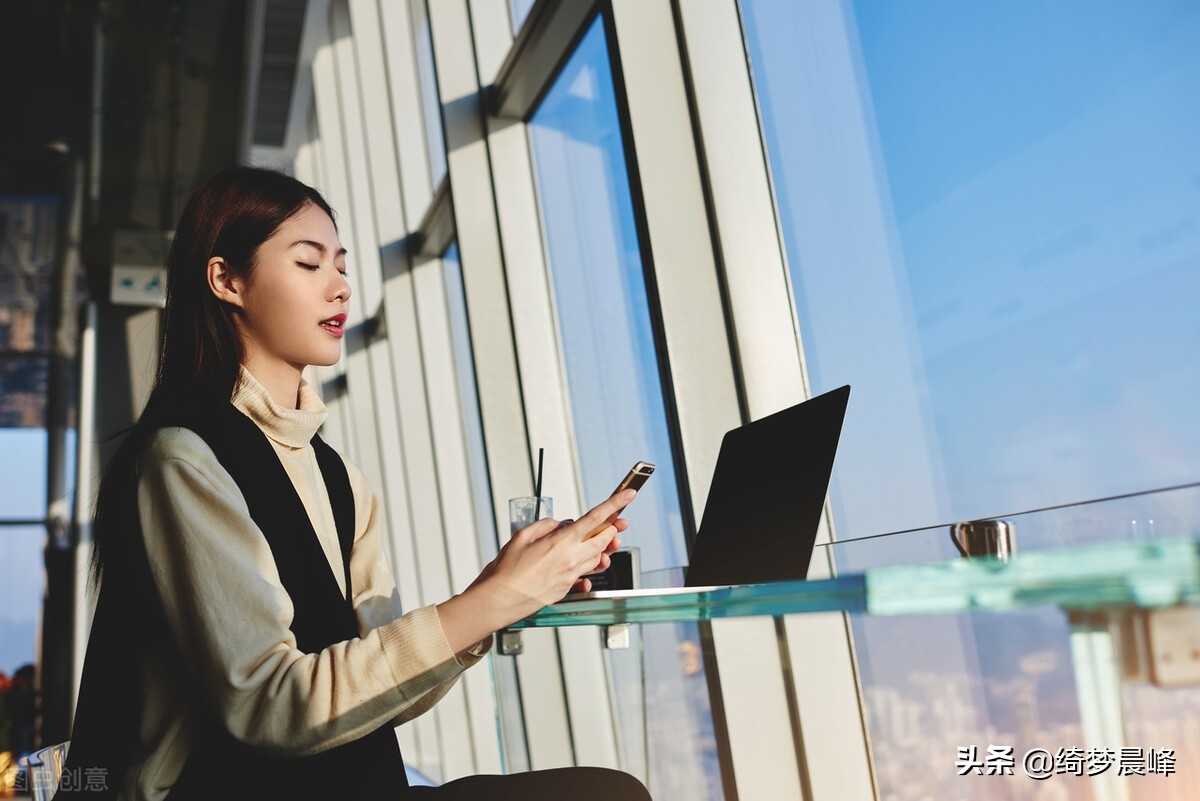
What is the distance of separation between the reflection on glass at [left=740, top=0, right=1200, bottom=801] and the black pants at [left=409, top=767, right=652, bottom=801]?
16.5 inches

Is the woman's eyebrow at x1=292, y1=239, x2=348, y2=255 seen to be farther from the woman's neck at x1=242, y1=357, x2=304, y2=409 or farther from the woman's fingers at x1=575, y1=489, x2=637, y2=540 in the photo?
the woman's fingers at x1=575, y1=489, x2=637, y2=540

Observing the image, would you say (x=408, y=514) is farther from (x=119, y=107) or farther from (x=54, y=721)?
(x=54, y=721)

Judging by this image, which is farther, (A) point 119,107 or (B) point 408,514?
(A) point 119,107

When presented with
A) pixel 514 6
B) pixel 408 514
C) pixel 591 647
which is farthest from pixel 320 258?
pixel 408 514

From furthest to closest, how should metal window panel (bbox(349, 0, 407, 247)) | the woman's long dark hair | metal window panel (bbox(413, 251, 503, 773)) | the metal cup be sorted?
metal window panel (bbox(349, 0, 407, 247)), metal window panel (bbox(413, 251, 503, 773)), the woman's long dark hair, the metal cup

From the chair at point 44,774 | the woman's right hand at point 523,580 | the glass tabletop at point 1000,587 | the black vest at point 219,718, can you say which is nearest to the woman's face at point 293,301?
the black vest at point 219,718

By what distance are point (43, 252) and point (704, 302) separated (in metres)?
9.73

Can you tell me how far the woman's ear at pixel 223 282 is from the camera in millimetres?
1499

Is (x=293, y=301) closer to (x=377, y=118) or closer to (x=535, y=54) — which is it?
(x=535, y=54)

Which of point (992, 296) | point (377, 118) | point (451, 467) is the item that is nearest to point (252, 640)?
point (992, 296)

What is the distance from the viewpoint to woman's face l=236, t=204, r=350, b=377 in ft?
4.92

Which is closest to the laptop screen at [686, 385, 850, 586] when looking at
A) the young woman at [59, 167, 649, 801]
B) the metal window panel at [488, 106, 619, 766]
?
the young woman at [59, 167, 649, 801]

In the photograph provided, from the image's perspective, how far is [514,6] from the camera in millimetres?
3668

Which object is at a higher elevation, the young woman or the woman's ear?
the woman's ear
